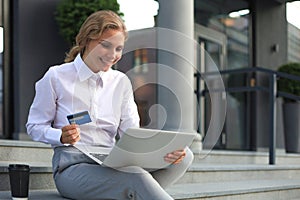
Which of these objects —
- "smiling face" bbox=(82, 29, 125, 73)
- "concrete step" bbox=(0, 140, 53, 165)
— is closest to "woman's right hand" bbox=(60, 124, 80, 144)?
"smiling face" bbox=(82, 29, 125, 73)

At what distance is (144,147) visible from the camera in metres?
1.60

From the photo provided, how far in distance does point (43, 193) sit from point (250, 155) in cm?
252

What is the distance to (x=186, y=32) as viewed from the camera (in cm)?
368

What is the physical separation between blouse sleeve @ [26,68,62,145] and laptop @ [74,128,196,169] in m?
0.14

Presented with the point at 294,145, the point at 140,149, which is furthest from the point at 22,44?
the point at 294,145

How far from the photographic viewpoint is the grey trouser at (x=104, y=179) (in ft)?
5.35

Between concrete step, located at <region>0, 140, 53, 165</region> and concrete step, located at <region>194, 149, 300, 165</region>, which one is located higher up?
concrete step, located at <region>0, 140, 53, 165</region>

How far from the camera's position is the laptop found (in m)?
1.54

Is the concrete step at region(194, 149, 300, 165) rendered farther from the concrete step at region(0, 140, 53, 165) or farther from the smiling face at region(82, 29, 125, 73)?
the smiling face at region(82, 29, 125, 73)

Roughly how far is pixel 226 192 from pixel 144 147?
3.78 ft

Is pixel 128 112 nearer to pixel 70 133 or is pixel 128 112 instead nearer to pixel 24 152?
pixel 70 133

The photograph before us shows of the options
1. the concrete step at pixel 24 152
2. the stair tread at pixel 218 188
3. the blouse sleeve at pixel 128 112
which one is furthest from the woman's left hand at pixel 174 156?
the concrete step at pixel 24 152

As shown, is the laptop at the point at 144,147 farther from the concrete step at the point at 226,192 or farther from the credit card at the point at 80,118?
the concrete step at the point at 226,192

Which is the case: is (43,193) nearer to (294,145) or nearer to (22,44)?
(22,44)
